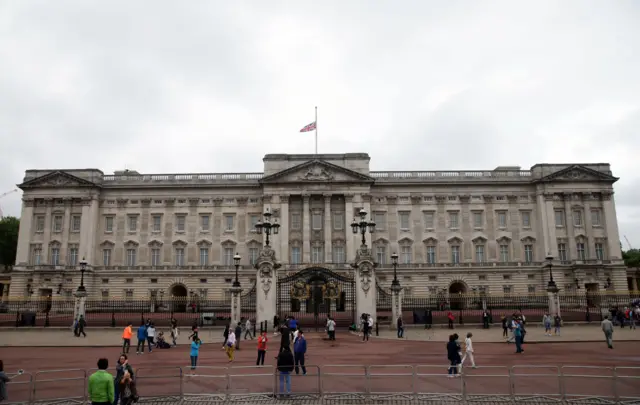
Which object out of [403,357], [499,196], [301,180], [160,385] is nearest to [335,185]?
[301,180]

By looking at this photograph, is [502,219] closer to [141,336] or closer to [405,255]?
[405,255]

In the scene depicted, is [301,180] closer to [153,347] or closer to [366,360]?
[153,347]

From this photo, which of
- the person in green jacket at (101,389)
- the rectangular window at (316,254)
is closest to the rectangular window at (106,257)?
the rectangular window at (316,254)

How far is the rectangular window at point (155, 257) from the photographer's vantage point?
201ft

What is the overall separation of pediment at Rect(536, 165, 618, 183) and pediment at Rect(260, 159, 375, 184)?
74.0 feet

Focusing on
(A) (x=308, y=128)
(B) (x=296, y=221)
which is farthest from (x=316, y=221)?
(A) (x=308, y=128)

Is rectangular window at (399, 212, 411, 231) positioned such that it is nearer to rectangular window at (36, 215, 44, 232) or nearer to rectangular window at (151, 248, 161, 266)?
rectangular window at (151, 248, 161, 266)

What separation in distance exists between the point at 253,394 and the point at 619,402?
9.03 meters

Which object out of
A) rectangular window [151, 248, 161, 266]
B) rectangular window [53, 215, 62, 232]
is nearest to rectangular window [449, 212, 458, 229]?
rectangular window [151, 248, 161, 266]

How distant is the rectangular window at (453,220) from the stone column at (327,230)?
1545 centimetres

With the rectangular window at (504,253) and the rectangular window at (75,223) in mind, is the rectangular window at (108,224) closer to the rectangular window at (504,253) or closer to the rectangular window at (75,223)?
the rectangular window at (75,223)

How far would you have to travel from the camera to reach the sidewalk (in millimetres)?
26938

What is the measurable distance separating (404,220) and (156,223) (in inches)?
1241

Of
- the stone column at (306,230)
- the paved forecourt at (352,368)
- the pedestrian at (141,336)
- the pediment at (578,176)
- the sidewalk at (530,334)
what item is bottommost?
the paved forecourt at (352,368)
